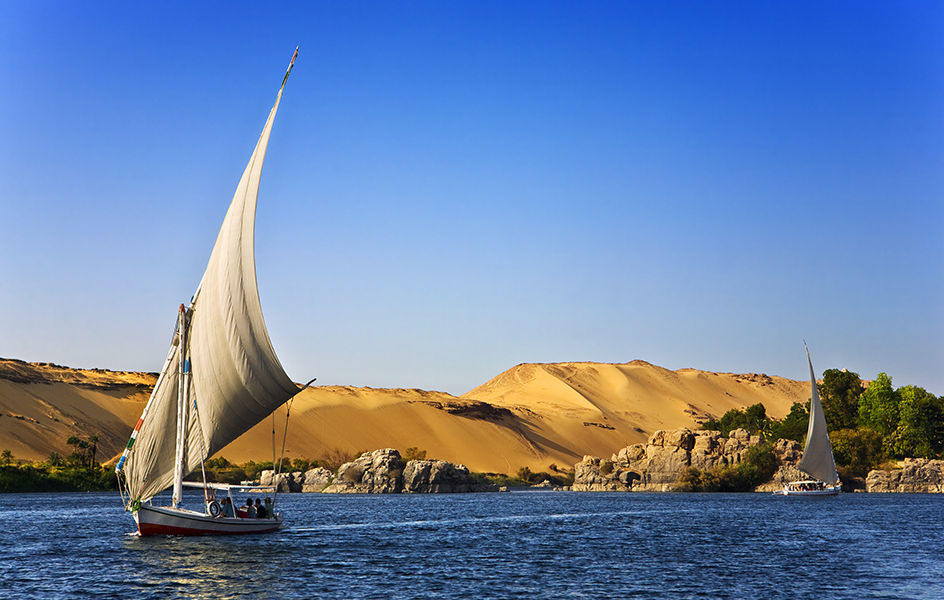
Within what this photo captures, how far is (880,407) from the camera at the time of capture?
3885 inches

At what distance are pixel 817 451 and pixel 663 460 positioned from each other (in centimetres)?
1940

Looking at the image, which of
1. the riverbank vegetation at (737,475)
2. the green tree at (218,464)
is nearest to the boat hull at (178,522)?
the riverbank vegetation at (737,475)

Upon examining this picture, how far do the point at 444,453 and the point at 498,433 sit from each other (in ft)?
58.8

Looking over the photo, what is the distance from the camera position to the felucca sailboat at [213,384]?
3062 centimetres

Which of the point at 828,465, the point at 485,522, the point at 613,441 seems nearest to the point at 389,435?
the point at 613,441

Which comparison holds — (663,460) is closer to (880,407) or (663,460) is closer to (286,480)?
(880,407)

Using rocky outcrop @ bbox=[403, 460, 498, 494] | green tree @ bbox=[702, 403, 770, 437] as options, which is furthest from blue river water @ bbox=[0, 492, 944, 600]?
green tree @ bbox=[702, 403, 770, 437]

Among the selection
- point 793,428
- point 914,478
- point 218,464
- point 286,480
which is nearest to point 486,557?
point 286,480

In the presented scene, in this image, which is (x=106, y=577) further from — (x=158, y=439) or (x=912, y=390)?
(x=912, y=390)

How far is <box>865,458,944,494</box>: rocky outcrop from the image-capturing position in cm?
8594

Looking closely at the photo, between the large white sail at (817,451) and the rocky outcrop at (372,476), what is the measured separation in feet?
135

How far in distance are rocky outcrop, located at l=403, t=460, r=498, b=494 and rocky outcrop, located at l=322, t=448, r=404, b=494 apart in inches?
48.5

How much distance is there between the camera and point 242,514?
3597 centimetres

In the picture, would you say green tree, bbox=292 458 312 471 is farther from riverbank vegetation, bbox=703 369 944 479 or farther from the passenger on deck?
the passenger on deck
